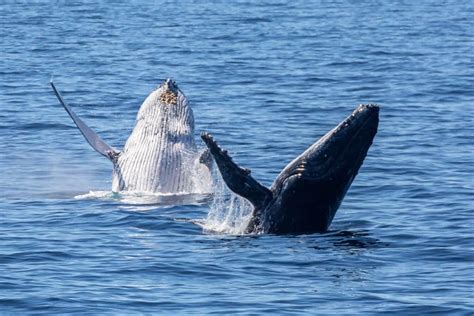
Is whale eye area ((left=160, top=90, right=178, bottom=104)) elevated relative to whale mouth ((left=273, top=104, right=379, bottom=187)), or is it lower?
elevated

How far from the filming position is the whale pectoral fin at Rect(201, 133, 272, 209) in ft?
74.7

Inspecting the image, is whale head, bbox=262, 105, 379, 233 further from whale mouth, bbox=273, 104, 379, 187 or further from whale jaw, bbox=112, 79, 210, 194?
whale jaw, bbox=112, 79, 210, 194

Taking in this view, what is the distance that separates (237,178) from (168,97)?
6982mm

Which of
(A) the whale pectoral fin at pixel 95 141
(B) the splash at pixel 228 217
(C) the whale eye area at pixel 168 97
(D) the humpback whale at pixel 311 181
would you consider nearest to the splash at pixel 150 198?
(A) the whale pectoral fin at pixel 95 141

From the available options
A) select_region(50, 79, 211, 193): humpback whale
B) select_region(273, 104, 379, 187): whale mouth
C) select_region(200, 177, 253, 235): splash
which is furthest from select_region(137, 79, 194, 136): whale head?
select_region(273, 104, 379, 187): whale mouth

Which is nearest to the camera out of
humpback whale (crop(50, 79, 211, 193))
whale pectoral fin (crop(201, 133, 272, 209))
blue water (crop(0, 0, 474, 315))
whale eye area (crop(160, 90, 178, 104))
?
blue water (crop(0, 0, 474, 315))

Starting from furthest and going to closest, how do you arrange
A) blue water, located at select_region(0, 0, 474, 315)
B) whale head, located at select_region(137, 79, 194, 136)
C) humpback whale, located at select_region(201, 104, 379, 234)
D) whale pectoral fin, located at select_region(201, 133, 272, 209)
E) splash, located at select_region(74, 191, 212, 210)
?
1. whale head, located at select_region(137, 79, 194, 136)
2. splash, located at select_region(74, 191, 212, 210)
3. humpback whale, located at select_region(201, 104, 379, 234)
4. whale pectoral fin, located at select_region(201, 133, 272, 209)
5. blue water, located at select_region(0, 0, 474, 315)

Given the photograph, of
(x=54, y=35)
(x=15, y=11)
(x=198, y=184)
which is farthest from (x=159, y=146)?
(x=15, y=11)

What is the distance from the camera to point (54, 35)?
64.8 metres

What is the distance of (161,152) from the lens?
95.7ft

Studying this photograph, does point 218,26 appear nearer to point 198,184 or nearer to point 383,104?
point 383,104

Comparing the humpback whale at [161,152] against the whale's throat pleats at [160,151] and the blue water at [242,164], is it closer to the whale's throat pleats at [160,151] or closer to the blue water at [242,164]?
the whale's throat pleats at [160,151]

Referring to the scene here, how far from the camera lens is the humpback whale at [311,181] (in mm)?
22969

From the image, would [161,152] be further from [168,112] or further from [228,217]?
[228,217]
